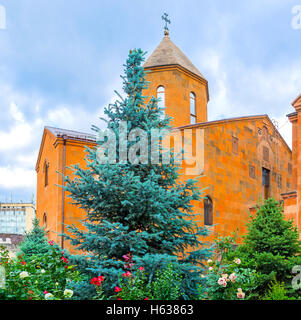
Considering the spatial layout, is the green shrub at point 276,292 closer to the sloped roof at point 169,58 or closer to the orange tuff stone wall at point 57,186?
the orange tuff stone wall at point 57,186

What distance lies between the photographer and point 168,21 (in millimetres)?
22781

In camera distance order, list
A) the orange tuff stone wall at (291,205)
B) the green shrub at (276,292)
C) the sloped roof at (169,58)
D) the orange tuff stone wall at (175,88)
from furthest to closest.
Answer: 1. the sloped roof at (169,58)
2. the orange tuff stone wall at (175,88)
3. the orange tuff stone wall at (291,205)
4. the green shrub at (276,292)

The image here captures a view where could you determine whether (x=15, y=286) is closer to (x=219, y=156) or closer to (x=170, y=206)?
(x=170, y=206)

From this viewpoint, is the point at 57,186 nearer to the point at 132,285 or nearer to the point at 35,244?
the point at 35,244

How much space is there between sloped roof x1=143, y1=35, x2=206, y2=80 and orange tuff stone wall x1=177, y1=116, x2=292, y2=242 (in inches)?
182

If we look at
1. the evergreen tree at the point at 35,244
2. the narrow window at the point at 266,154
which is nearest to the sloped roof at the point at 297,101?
the narrow window at the point at 266,154

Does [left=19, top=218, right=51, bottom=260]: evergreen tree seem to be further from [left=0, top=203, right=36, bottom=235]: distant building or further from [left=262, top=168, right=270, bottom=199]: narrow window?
[left=0, top=203, right=36, bottom=235]: distant building

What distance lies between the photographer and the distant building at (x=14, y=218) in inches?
1287

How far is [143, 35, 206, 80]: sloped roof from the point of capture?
19969 millimetres

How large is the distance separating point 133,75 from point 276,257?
5.02 m

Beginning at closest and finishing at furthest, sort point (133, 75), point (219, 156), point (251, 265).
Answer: point (133, 75) → point (251, 265) → point (219, 156)

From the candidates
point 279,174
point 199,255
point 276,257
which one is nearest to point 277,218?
point 276,257

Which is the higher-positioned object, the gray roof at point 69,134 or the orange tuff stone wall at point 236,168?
the gray roof at point 69,134
